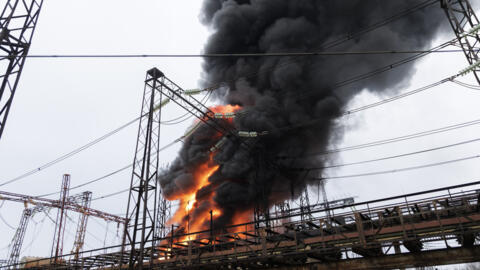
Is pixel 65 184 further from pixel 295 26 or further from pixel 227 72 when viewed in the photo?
pixel 295 26

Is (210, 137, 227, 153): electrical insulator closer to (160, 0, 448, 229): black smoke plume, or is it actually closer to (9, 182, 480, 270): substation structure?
(160, 0, 448, 229): black smoke plume

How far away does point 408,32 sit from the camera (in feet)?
92.9

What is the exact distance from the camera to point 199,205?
29938 mm

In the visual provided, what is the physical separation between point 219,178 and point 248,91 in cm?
892

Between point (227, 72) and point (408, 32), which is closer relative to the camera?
point (408, 32)

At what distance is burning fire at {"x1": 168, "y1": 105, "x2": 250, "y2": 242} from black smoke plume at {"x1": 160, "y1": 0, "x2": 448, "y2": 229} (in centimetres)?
46

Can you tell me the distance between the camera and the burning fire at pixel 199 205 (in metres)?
28.8

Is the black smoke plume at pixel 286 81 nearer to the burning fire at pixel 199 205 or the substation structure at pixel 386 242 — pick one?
the burning fire at pixel 199 205

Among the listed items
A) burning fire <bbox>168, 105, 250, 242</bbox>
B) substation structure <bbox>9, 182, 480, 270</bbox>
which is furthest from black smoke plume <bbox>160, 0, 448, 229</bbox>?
substation structure <bbox>9, 182, 480, 270</bbox>

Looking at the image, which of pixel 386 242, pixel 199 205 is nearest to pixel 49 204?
pixel 199 205

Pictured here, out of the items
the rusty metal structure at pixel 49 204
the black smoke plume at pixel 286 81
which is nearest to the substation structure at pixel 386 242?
the black smoke plume at pixel 286 81

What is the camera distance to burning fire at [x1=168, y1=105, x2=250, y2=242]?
28.8 meters

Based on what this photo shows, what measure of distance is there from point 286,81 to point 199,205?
1396 cm

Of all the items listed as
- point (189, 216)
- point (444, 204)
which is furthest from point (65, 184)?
point (444, 204)
